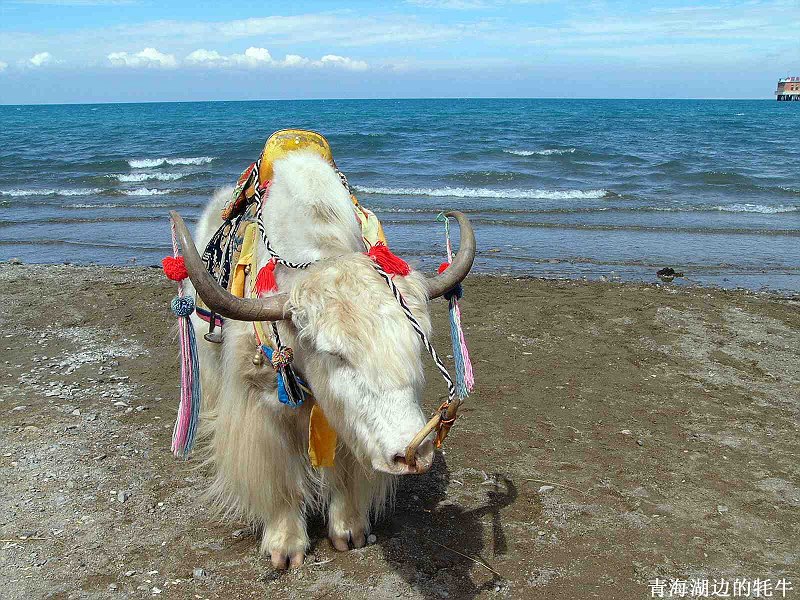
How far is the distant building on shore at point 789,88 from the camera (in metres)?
85.4

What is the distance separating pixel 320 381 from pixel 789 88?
9999 centimetres

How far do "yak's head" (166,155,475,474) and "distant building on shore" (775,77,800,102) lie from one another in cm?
9858

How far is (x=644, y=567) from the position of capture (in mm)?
2793

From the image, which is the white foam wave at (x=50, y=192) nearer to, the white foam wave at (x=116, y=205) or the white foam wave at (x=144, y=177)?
the white foam wave at (x=116, y=205)

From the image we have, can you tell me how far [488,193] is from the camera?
14.3 metres

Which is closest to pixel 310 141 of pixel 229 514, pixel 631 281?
pixel 229 514

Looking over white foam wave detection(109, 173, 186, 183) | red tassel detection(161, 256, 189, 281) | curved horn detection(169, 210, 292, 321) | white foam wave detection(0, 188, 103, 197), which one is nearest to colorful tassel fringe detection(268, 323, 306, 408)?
curved horn detection(169, 210, 292, 321)

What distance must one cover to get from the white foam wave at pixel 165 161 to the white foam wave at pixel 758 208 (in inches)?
576

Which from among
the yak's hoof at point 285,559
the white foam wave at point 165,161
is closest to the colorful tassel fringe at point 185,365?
the yak's hoof at point 285,559

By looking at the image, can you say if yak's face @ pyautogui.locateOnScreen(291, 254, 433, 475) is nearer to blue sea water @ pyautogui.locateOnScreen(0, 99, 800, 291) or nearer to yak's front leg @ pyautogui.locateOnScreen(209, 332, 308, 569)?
yak's front leg @ pyautogui.locateOnScreen(209, 332, 308, 569)

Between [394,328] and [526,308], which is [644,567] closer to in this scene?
[394,328]

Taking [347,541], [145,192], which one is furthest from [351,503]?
[145,192]

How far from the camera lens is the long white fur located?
207 centimetres

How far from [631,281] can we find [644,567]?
5.02 meters
